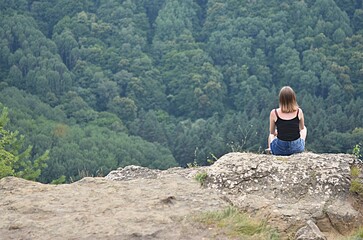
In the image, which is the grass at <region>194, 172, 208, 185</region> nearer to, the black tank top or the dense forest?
the black tank top

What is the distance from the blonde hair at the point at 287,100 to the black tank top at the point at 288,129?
11 cm

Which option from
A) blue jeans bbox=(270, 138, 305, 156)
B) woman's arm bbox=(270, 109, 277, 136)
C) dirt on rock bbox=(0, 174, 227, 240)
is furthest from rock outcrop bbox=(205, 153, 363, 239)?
woman's arm bbox=(270, 109, 277, 136)

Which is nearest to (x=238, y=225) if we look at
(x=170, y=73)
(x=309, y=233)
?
(x=309, y=233)

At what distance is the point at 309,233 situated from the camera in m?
4.49

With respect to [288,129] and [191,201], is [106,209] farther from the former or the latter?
[288,129]

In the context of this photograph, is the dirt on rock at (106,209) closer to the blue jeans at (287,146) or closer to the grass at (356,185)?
the grass at (356,185)

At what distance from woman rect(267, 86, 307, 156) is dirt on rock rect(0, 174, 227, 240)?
4.96 ft

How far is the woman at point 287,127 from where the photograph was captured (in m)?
6.77

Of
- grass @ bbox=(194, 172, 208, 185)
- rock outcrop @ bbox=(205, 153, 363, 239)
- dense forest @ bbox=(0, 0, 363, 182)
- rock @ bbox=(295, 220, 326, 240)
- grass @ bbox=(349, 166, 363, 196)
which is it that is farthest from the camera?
dense forest @ bbox=(0, 0, 363, 182)

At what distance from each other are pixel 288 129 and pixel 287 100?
0.33m

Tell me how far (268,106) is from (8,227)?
253ft

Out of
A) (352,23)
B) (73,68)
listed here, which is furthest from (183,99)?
(352,23)

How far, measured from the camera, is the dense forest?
6681 centimetres

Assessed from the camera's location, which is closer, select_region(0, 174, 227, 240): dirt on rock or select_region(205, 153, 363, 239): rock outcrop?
select_region(0, 174, 227, 240): dirt on rock
